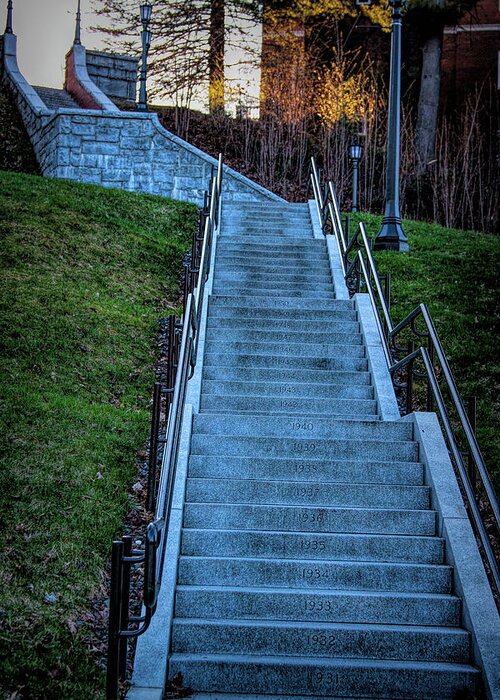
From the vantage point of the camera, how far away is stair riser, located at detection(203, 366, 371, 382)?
834cm

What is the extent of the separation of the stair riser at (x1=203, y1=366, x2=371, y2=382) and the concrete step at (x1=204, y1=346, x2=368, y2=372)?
0.74ft

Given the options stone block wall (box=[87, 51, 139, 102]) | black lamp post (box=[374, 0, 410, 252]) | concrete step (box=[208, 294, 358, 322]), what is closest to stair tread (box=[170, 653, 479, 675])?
concrete step (box=[208, 294, 358, 322])

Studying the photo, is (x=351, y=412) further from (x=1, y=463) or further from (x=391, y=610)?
(x=1, y=463)

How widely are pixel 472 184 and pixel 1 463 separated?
59.8ft

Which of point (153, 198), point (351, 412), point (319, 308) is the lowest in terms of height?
point (351, 412)

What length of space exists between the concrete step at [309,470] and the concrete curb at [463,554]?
216mm

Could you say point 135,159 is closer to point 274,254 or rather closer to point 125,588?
point 274,254

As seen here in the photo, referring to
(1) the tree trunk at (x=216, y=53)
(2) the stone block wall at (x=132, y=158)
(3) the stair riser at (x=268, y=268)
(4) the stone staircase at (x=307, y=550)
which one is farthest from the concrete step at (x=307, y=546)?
(1) the tree trunk at (x=216, y=53)

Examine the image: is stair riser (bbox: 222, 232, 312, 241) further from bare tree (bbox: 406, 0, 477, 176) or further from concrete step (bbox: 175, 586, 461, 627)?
concrete step (bbox: 175, 586, 461, 627)

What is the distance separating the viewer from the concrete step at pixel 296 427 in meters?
7.00

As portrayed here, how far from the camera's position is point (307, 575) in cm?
544

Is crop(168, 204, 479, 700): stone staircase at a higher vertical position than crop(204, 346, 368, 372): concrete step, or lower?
lower

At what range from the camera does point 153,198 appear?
651 inches

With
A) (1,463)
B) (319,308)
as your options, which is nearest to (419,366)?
(319,308)
